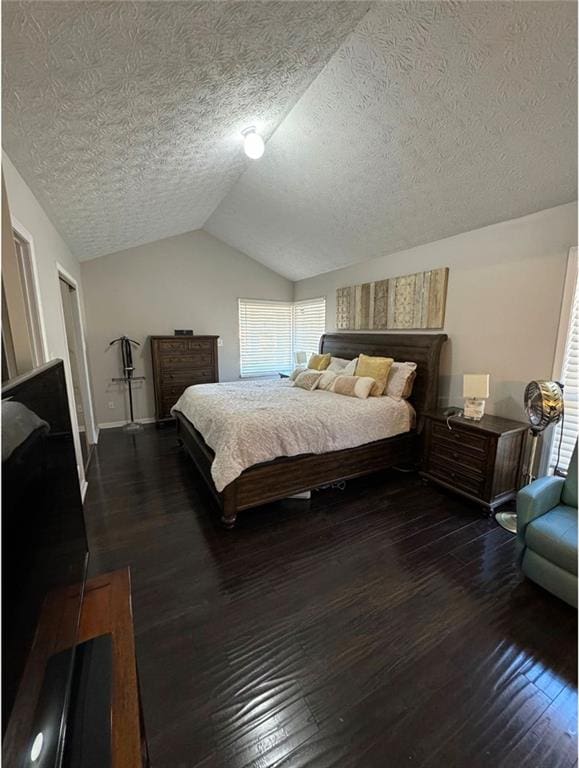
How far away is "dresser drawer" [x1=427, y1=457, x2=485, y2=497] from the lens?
9.00 ft

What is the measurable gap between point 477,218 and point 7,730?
385 centimetres

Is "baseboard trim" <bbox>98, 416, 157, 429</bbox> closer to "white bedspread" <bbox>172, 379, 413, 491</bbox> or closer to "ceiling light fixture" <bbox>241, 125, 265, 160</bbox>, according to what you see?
"white bedspread" <bbox>172, 379, 413, 491</bbox>

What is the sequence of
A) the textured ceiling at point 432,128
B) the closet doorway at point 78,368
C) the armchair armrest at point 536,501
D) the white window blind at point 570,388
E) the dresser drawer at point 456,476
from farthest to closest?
the closet doorway at point 78,368, the dresser drawer at point 456,476, the white window blind at point 570,388, the armchair armrest at point 536,501, the textured ceiling at point 432,128

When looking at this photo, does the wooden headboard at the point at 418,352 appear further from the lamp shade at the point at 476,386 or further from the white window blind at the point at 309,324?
the white window blind at the point at 309,324

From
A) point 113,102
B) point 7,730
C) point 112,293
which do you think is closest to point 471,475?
point 7,730

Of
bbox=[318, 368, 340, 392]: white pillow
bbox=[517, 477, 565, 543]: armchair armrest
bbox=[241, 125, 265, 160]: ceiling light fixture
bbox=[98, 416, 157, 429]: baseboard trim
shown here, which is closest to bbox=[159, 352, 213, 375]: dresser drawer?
bbox=[98, 416, 157, 429]: baseboard trim

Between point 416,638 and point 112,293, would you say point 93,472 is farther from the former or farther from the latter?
point 416,638

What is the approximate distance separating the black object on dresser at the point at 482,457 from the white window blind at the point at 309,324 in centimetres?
303

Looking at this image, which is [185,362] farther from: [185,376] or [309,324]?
[309,324]

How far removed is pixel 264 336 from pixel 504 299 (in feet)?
13.4

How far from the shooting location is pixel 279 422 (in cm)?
277

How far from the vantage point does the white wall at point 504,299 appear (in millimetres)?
2574

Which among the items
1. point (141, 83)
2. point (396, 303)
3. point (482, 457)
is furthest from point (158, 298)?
point (482, 457)

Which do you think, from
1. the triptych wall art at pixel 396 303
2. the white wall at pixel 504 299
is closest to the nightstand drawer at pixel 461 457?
the white wall at pixel 504 299
